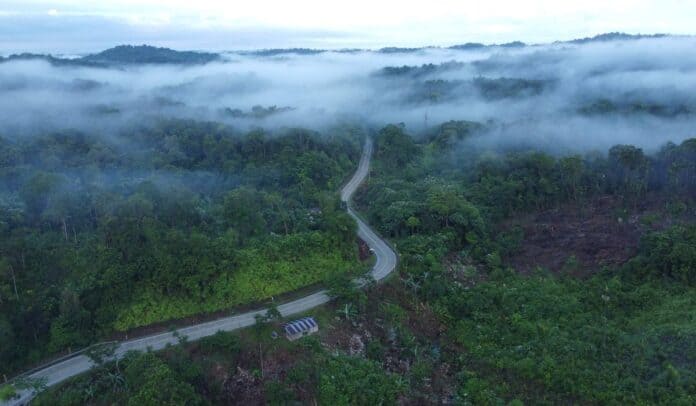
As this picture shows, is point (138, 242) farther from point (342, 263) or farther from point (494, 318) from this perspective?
point (494, 318)

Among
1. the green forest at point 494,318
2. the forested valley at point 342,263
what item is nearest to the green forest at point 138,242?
the forested valley at point 342,263

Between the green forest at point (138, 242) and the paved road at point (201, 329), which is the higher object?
the green forest at point (138, 242)

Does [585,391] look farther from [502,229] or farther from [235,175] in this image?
[235,175]

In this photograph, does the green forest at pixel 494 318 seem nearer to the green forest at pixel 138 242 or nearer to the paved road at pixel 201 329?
the paved road at pixel 201 329

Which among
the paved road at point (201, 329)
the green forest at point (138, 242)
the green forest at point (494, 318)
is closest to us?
the green forest at point (494, 318)

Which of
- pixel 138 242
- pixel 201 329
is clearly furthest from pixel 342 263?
pixel 138 242

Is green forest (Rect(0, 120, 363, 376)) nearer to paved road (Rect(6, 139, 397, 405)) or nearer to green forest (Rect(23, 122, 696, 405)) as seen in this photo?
paved road (Rect(6, 139, 397, 405))
